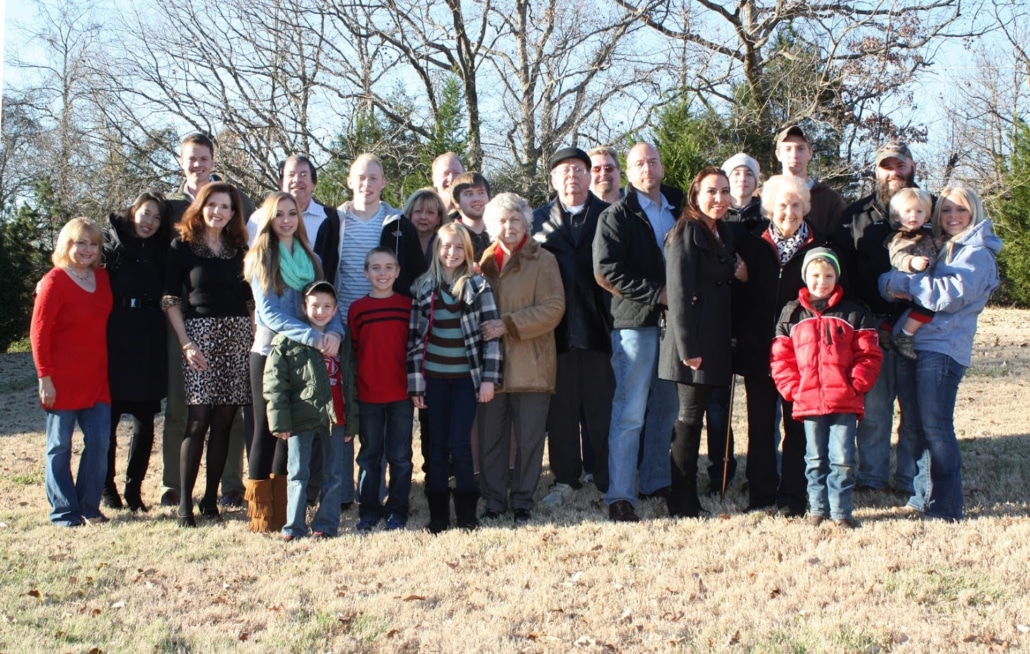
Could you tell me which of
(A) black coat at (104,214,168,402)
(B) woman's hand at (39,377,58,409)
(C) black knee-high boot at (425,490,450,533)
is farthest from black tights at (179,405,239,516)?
(C) black knee-high boot at (425,490,450,533)

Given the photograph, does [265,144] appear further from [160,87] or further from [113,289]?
[113,289]

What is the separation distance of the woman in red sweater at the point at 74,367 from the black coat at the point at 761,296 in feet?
13.3

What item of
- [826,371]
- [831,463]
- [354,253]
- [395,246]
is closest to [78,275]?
[354,253]

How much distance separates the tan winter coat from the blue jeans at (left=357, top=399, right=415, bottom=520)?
2.12ft

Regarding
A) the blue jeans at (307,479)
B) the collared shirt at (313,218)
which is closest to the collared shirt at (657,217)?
the collared shirt at (313,218)

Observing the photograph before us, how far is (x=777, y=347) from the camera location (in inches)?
200

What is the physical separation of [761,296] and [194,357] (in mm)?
3488

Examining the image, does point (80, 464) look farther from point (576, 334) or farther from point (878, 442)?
point (878, 442)

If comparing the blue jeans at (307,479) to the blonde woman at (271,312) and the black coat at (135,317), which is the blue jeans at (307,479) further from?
the black coat at (135,317)

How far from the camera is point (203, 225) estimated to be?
575cm

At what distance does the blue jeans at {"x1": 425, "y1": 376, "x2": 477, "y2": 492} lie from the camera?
541 cm

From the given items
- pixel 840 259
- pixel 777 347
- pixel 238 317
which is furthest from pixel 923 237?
pixel 238 317

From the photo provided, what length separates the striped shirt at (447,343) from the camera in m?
5.40

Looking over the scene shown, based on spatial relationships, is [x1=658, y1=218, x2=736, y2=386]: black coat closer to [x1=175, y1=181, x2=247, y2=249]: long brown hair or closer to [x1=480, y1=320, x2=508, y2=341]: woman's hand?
[x1=480, y1=320, x2=508, y2=341]: woman's hand
